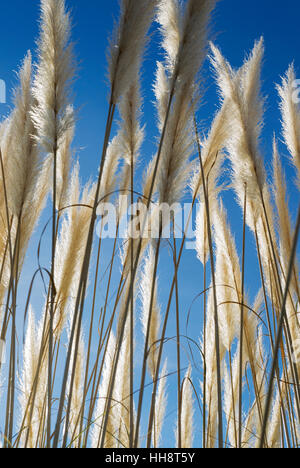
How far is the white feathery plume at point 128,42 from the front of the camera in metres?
1.92

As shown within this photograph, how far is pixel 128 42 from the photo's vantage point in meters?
1.92

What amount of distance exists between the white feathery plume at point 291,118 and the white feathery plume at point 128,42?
933 mm

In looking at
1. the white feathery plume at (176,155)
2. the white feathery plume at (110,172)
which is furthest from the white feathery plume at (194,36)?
the white feathery plume at (110,172)

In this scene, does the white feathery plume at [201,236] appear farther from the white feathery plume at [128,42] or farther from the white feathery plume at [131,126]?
the white feathery plume at [128,42]

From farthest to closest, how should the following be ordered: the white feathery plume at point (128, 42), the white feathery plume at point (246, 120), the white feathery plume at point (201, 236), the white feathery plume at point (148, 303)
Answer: the white feathery plume at point (201, 236)
the white feathery plume at point (148, 303)
the white feathery plume at point (246, 120)
the white feathery plume at point (128, 42)

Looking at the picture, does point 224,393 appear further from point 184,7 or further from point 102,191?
point 184,7

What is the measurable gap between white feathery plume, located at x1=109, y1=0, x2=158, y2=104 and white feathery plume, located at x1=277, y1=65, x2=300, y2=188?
3.06 feet

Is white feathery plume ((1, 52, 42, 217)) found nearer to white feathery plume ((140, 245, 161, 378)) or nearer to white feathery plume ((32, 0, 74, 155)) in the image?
white feathery plume ((32, 0, 74, 155))

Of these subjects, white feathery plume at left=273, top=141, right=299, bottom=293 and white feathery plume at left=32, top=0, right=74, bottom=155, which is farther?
white feathery plume at left=273, top=141, right=299, bottom=293

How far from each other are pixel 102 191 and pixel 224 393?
1.47 m

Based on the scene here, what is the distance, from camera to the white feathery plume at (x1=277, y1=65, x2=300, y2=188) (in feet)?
8.11

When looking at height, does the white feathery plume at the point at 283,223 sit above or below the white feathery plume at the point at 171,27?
below

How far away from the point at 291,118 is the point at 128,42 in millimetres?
1011

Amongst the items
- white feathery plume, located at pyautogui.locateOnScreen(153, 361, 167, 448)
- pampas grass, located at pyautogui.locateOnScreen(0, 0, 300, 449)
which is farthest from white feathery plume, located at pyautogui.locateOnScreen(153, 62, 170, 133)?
white feathery plume, located at pyautogui.locateOnScreen(153, 361, 167, 448)
